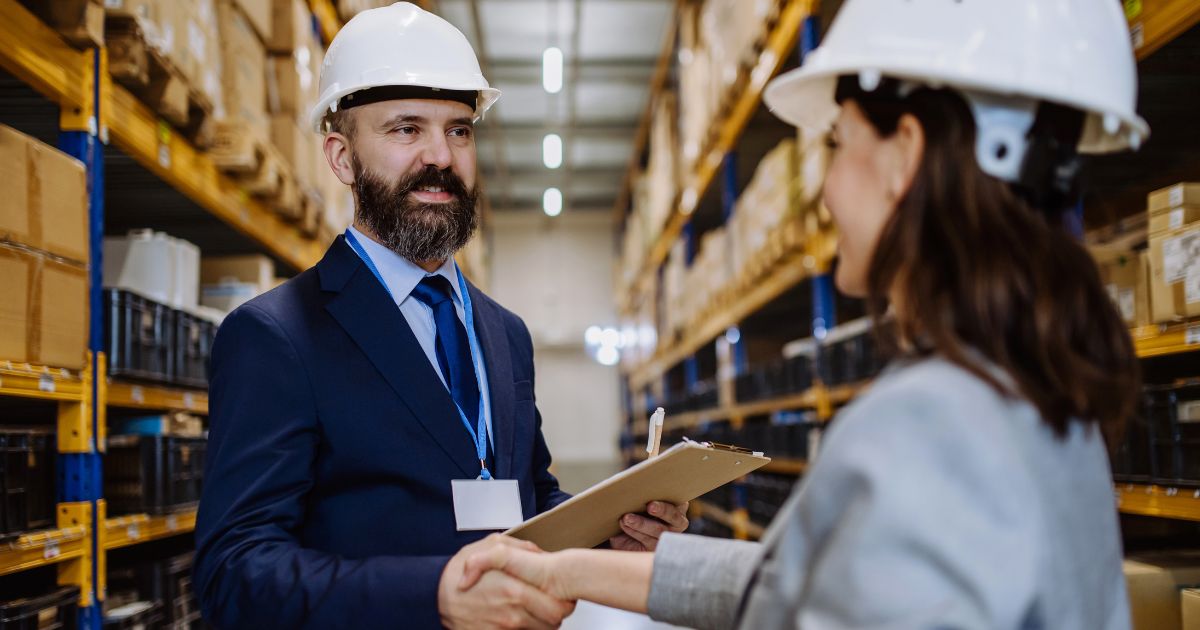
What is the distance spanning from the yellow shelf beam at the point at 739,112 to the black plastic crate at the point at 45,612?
11.8ft

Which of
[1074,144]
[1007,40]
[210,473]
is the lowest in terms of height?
[210,473]

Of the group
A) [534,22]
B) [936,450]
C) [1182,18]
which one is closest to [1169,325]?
[1182,18]

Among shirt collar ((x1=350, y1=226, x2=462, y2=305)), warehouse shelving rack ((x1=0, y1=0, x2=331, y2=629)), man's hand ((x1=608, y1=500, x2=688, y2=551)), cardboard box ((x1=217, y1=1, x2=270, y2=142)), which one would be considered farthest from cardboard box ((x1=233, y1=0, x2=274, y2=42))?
man's hand ((x1=608, y1=500, x2=688, y2=551))

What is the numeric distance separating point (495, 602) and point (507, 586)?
33 mm

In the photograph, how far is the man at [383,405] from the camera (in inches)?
59.1

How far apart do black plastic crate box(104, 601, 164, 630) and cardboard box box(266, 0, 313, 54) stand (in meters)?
2.23

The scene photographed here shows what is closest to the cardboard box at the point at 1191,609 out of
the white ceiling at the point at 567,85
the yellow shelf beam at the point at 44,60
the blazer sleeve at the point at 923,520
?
the blazer sleeve at the point at 923,520

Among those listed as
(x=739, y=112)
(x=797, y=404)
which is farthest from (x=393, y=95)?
(x=739, y=112)

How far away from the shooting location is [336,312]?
1.77 m

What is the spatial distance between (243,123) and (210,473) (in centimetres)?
196

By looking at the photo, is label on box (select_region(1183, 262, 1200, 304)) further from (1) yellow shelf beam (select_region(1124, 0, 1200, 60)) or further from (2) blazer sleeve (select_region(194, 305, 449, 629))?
(2) blazer sleeve (select_region(194, 305, 449, 629))

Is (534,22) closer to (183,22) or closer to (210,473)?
(183,22)

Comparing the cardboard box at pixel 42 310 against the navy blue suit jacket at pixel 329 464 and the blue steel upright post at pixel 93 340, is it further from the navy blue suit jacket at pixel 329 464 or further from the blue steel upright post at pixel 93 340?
the navy blue suit jacket at pixel 329 464

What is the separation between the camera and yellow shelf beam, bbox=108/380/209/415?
8.85ft
